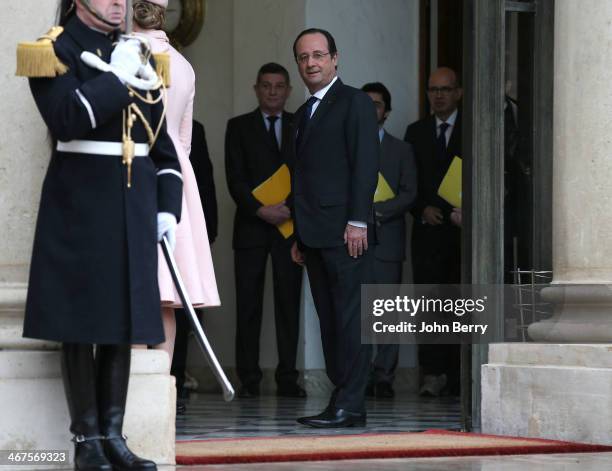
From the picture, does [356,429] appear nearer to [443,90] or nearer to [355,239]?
[355,239]

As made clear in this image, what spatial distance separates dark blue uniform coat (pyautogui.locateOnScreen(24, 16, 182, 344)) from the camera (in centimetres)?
539

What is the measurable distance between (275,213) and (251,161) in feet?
1.60

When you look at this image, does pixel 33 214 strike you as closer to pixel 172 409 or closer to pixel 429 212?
pixel 172 409

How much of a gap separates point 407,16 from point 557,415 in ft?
15.2

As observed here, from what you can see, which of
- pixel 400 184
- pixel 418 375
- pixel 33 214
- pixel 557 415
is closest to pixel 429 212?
pixel 400 184

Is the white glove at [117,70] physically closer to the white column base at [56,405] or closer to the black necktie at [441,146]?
the white column base at [56,405]

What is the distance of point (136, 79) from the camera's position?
5539mm

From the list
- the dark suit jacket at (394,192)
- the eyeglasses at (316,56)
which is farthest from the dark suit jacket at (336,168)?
the dark suit jacket at (394,192)

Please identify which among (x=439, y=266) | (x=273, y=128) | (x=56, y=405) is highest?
(x=273, y=128)

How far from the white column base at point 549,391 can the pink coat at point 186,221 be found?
1.55m

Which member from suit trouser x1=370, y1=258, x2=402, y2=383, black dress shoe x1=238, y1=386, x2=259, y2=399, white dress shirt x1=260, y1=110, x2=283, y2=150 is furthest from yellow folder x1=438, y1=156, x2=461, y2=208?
black dress shoe x1=238, y1=386, x2=259, y2=399

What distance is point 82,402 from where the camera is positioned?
5477 mm

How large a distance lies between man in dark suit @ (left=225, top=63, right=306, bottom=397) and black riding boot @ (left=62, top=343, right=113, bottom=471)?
204 inches

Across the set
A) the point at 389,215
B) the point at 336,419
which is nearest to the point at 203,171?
the point at 389,215
